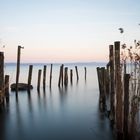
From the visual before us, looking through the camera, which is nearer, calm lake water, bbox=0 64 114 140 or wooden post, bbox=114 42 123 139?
wooden post, bbox=114 42 123 139

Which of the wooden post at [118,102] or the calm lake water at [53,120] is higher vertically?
the wooden post at [118,102]

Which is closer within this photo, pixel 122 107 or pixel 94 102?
pixel 122 107

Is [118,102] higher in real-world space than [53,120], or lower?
higher

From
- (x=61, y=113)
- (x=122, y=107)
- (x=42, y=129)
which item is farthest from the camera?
(x=61, y=113)

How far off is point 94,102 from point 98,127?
745cm

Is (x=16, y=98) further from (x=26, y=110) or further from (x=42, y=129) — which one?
(x=42, y=129)

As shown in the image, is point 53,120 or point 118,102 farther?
→ point 53,120

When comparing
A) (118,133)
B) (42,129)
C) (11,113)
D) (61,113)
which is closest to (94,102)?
(61,113)

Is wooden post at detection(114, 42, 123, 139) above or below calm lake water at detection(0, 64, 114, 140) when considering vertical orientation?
above

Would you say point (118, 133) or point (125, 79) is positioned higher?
point (125, 79)

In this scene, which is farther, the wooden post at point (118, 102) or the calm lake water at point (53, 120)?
the calm lake water at point (53, 120)

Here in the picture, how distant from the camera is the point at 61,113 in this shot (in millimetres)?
16312

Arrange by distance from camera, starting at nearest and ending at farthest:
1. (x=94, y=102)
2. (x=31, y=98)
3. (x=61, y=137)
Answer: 1. (x=61, y=137)
2. (x=94, y=102)
3. (x=31, y=98)

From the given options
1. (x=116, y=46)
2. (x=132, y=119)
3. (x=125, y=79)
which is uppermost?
(x=116, y=46)
